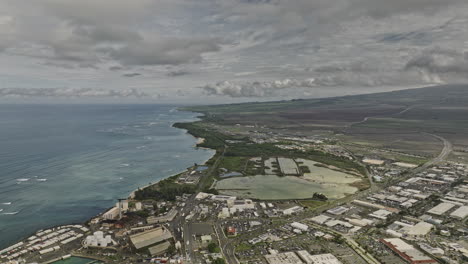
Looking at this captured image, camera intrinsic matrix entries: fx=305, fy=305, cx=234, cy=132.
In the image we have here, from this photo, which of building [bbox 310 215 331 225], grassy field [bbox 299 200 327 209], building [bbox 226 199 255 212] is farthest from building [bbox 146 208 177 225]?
grassy field [bbox 299 200 327 209]

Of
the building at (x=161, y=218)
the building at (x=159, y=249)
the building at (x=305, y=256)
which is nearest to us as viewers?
the building at (x=305, y=256)

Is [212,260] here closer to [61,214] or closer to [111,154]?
[61,214]

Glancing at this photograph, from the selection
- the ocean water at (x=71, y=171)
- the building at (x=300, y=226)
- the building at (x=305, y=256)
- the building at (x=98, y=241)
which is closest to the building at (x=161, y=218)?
the building at (x=98, y=241)

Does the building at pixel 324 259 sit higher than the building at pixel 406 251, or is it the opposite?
the building at pixel 324 259

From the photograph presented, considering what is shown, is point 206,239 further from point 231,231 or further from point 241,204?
point 241,204

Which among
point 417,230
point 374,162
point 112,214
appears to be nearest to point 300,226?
point 417,230

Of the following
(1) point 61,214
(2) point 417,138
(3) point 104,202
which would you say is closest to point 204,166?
(3) point 104,202

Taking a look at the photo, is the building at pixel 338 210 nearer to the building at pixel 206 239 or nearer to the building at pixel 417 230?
the building at pixel 417 230
